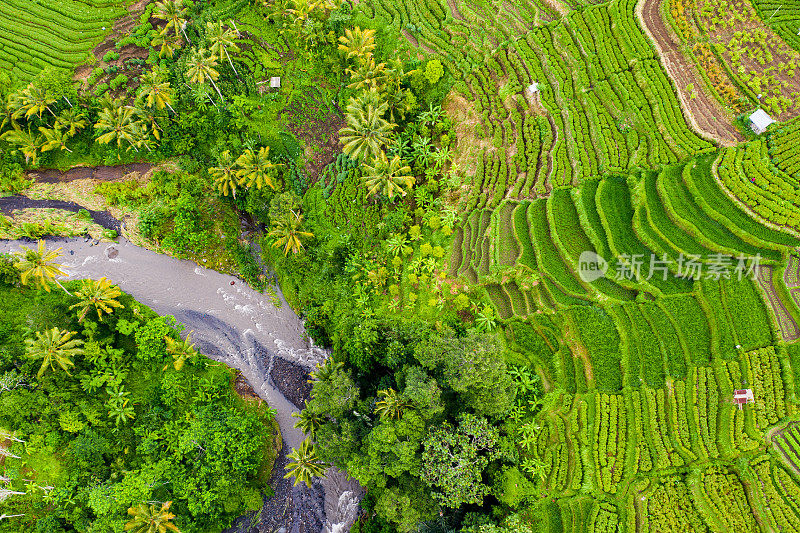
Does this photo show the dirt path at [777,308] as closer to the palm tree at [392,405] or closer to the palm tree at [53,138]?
the palm tree at [392,405]

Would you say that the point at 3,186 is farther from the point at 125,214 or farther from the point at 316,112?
the point at 316,112

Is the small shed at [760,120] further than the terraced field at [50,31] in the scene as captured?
No

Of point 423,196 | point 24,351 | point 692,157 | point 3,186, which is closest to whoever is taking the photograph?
point 692,157

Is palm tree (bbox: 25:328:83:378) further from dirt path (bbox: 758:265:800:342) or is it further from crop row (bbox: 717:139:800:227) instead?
crop row (bbox: 717:139:800:227)

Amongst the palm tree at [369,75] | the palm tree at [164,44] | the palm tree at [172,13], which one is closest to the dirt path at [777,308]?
the palm tree at [369,75]

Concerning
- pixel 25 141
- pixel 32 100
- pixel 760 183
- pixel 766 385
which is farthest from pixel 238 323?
pixel 760 183

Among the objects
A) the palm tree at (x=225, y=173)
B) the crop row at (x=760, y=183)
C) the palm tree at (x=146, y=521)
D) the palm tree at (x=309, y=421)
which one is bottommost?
the palm tree at (x=146, y=521)

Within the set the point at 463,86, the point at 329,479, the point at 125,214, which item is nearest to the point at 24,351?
the point at 125,214
